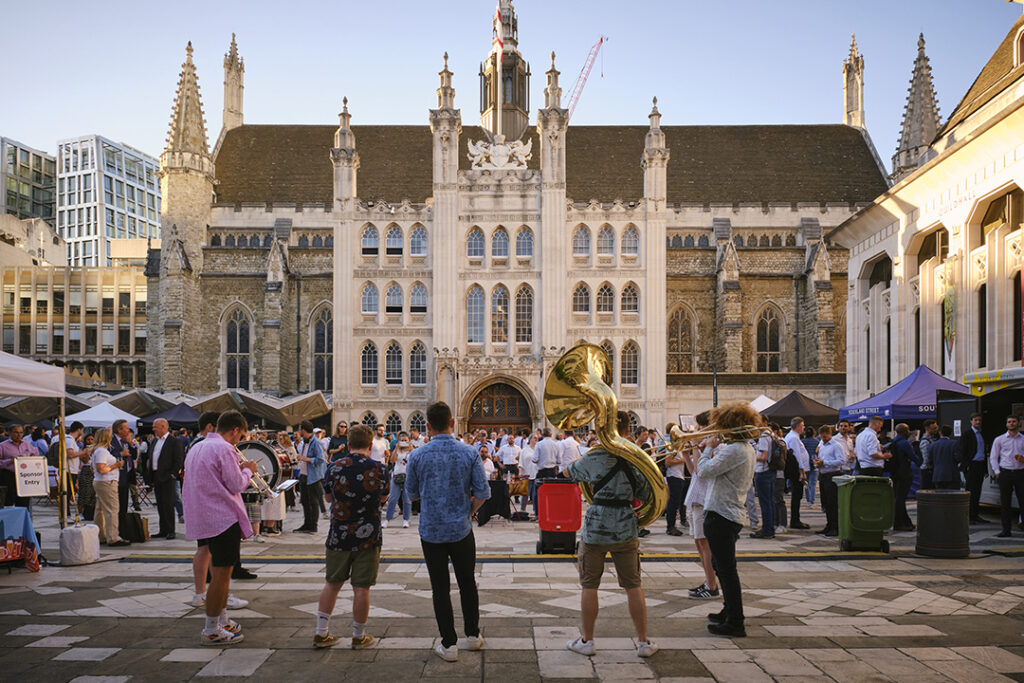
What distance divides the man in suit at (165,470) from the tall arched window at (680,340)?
101ft

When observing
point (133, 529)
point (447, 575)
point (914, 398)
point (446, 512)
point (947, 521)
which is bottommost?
point (133, 529)

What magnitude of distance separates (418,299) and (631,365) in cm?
917

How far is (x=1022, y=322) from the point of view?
56.4ft

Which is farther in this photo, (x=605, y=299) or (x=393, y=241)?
(x=393, y=241)

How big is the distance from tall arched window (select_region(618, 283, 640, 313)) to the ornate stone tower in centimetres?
1489

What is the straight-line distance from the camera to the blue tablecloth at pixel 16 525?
9.70 m

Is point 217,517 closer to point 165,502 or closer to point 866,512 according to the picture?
point 165,502

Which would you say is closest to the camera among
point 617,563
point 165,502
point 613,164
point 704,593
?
point 617,563

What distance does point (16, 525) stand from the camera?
9828 mm

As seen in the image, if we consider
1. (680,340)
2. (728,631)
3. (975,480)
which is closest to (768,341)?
(680,340)

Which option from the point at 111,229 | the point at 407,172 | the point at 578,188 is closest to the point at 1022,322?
the point at 578,188

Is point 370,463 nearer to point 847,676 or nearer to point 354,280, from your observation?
point 847,676

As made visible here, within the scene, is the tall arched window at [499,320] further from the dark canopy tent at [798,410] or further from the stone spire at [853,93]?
the stone spire at [853,93]

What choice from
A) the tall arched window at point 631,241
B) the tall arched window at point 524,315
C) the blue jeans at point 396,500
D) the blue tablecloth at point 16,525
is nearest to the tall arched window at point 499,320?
the tall arched window at point 524,315
